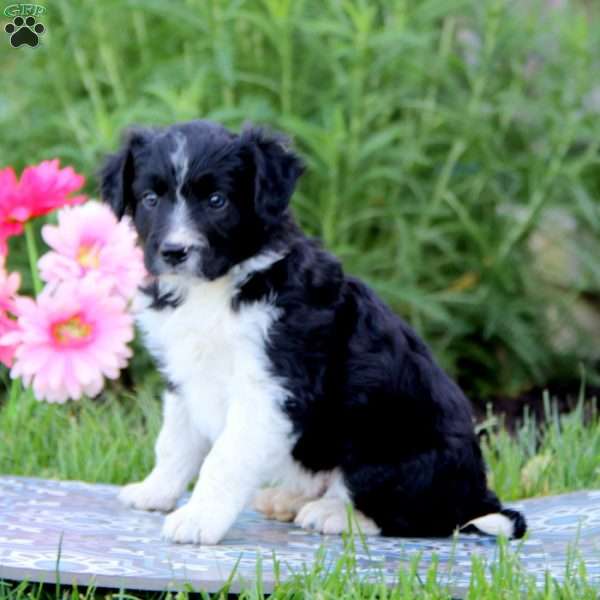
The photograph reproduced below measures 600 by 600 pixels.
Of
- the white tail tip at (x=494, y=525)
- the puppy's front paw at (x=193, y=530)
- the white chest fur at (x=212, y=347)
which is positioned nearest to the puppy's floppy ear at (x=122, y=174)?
the white chest fur at (x=212, y=347)

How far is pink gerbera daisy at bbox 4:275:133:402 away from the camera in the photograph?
188 inches

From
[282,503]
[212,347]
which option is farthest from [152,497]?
[212,347]

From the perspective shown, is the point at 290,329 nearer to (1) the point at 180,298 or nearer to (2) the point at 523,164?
(1) the point at 180,298

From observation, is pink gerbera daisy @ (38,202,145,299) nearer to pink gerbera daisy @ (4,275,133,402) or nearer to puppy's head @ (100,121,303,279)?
pink gerbera daisy @ (4,275,133,402)

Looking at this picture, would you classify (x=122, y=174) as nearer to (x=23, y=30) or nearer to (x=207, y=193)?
(x=207, y=193)

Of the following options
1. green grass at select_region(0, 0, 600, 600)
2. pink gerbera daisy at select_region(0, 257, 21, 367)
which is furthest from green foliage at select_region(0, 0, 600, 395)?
pink gerbera daisy at select_region(0, 257, 21, 367)

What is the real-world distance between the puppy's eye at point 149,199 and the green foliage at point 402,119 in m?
2.54

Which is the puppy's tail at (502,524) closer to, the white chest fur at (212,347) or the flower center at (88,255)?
the white chest fur at (212,347)

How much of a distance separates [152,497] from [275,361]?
0.91 meters

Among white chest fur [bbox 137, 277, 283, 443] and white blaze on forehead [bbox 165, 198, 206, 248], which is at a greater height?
white blaze on forehead [bbox 165, 198, 206, 248]

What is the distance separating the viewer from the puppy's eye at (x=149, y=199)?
13.9 ft

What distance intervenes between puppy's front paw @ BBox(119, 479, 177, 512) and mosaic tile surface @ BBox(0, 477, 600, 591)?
0.22 feet

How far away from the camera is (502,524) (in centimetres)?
433

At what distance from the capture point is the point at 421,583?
358 cm
